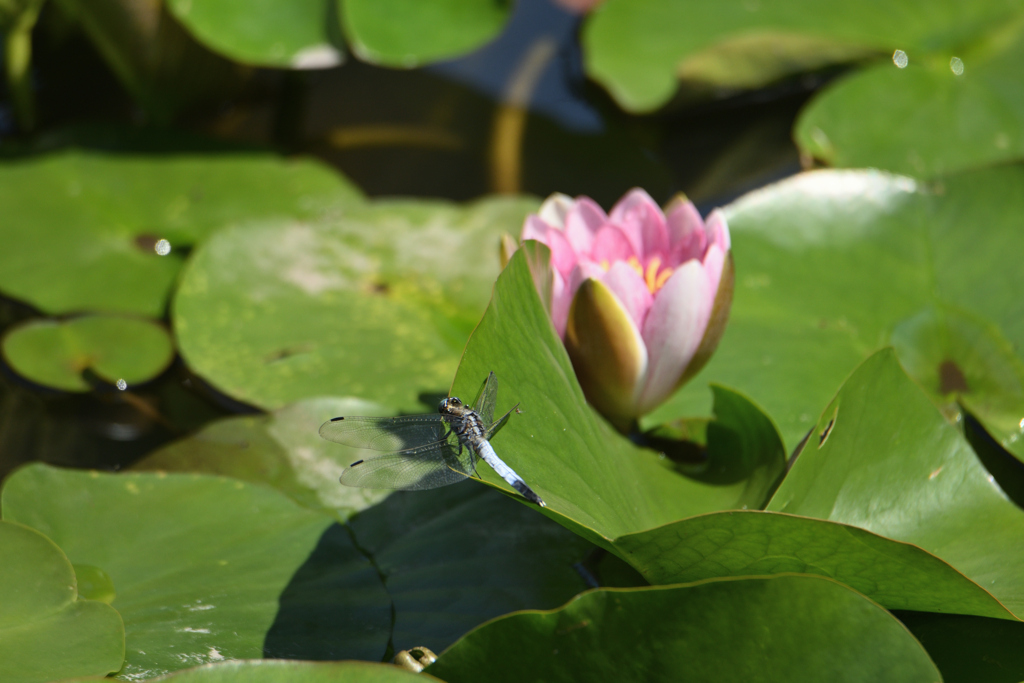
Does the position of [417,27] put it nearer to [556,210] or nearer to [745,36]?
[745,36]

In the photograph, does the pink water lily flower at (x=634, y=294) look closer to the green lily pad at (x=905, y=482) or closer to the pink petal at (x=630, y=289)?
the pink petal at (x=630, y=289)

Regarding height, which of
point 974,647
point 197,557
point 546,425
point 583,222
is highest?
point 583,222

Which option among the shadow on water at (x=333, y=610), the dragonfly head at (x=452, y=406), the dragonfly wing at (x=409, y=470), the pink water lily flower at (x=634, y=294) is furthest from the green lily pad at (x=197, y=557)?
the pink water lily flower at (x=634, y=294)

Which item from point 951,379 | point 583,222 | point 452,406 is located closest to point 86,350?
point 452,406

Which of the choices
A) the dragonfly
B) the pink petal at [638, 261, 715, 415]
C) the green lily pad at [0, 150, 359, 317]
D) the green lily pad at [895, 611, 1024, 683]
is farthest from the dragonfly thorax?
the green lily pad at [0, 150, 359, 317]

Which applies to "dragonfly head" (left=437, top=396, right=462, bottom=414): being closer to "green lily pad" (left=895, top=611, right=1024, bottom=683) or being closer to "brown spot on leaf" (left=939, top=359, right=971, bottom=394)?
"green lily pad" (left=895, top=611, right=1024, bottom=683)

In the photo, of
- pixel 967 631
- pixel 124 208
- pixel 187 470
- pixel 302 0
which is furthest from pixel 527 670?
pixel 302 0
